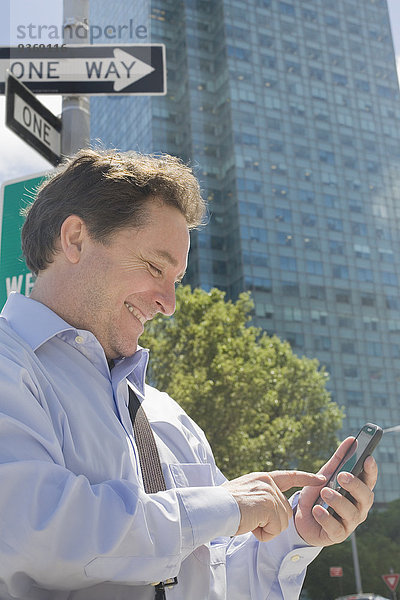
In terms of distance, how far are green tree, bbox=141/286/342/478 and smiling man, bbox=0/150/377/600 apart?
18174 millimetres

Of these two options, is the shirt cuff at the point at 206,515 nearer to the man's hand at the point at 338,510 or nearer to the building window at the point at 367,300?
the man's hand at the point at 338,510

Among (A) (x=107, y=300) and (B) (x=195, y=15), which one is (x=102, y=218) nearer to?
(A) (x=107, y=300)

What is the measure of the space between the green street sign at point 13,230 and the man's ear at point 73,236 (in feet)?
4.77

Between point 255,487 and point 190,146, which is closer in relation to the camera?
point 255,487

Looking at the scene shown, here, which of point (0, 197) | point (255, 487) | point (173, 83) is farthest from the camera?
point (173, 83)

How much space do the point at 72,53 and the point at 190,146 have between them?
6966cm

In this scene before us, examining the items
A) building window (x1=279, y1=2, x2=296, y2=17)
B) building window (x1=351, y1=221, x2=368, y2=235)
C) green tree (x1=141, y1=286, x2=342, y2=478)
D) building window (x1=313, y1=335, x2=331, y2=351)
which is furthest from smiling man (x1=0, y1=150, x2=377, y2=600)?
building window (x1=279, y1=2, x2=296, y2=17)

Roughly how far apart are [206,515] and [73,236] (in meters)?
1.15

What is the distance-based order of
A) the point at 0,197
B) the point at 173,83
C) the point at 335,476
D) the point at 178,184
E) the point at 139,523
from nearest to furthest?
the point at 139,523, the point at 335,476, the point at 178,184, the point at 0,197, the point at 173,83

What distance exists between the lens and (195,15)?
80188 mm

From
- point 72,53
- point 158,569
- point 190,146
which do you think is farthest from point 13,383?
point 190,146

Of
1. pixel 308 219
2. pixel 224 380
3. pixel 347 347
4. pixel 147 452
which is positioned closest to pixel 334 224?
pixel 308 219

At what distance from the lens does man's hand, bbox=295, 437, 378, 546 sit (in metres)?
2.17

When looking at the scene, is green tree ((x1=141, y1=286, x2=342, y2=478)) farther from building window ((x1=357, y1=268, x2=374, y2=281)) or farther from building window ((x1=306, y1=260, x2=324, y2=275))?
building window ((x1=357, y1=268, x2=374, y2=281))
